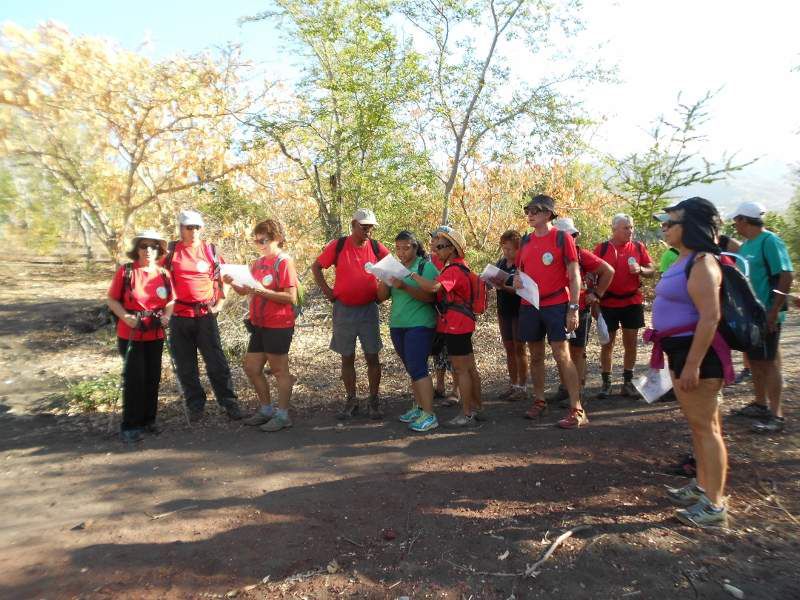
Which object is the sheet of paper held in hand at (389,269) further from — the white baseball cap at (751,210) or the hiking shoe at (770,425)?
the hiking shoe at (770,425)

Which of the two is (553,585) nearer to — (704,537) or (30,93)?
(704,537)

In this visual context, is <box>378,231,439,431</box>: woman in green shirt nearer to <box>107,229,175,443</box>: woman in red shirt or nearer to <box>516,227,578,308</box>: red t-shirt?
<box>516,227,578,308</box>: red t-shirt

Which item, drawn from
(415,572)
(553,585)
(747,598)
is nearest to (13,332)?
(415,572)

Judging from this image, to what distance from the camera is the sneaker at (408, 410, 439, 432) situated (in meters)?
4.93

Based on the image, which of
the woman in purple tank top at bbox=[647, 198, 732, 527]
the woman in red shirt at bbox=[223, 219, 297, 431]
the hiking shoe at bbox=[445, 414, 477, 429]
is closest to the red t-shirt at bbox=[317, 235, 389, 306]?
the woman in red shirt at bbox=[223, 219, 297, 431]

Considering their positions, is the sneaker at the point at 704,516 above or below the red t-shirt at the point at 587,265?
below

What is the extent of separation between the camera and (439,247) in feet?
16.4

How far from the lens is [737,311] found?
9.74ft

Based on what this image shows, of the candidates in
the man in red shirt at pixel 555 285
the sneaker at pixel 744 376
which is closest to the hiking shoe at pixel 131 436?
the man in red shirt at pixel 555 285

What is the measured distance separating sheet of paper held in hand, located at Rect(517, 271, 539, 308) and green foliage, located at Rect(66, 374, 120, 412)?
4.85 meters

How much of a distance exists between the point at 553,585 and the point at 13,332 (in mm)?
11519

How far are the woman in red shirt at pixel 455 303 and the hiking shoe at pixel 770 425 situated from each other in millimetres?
2498

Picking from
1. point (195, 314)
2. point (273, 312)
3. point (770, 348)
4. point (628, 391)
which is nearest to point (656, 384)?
point (770, 348)

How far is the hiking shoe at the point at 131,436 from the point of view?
16.6 feet
